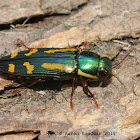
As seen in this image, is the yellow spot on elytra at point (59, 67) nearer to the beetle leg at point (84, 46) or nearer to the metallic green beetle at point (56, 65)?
the metallic green beetle at point (56, 65)

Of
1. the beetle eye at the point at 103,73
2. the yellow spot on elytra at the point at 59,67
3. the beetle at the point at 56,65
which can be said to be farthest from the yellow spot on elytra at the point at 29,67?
the beetle eye at the point at 103,73

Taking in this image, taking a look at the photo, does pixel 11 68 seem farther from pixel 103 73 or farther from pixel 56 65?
pixel 103 73

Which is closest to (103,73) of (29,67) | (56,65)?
(56,65)

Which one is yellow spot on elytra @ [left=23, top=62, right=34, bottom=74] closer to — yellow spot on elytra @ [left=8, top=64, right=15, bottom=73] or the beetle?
the beetle

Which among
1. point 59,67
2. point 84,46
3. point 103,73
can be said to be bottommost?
point 103,73

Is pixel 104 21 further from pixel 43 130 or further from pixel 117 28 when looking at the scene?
pixel 43 130

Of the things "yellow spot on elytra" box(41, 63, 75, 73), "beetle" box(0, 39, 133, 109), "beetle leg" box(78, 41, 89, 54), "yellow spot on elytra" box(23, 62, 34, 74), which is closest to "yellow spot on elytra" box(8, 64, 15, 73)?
"beetle" box(0, 39, 133, 109)

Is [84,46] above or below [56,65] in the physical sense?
above

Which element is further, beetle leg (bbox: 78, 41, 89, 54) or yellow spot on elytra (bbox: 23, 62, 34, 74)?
beetle leg (bbox: 78, 41, 89, 54)

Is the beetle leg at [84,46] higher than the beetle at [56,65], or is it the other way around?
the beetle leg at [84,46]

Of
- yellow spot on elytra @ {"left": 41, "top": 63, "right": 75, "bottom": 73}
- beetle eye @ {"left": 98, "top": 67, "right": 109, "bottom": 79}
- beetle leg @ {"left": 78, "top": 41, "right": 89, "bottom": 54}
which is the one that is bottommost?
beetle eye @ {"left": 98, "top": 67, "right": 109, "bottom": 79}
